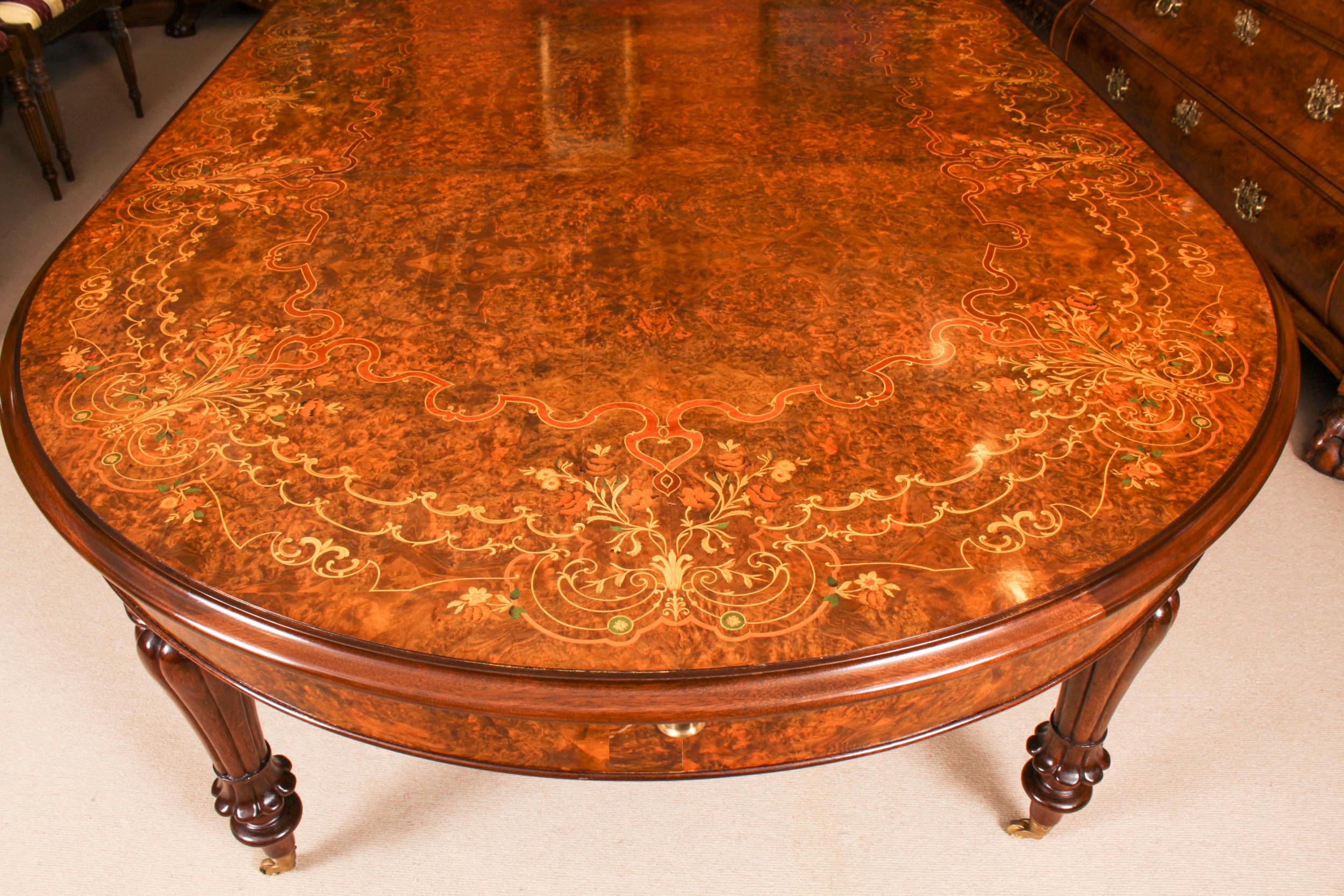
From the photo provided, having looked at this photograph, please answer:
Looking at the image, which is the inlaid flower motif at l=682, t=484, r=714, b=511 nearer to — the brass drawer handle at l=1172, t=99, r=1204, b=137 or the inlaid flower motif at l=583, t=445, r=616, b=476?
the inlaid flower motif at l=583, t=445, r=616, b=476

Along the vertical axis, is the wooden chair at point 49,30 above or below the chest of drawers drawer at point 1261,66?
below

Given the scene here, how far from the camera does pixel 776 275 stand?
5.01 feet

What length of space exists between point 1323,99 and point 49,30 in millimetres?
4066

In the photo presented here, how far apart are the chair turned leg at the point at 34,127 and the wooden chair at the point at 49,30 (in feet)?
0.17

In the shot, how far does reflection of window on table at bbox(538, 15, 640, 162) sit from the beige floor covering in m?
1.21

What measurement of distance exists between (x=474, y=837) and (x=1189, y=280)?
150cm

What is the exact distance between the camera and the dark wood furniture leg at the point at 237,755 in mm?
1262

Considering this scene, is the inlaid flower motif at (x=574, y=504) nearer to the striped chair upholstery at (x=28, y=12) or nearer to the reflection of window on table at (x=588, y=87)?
the reflection of window on table at (x=588, y=87)

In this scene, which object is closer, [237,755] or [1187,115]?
[237,755]

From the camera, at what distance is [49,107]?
3.46m

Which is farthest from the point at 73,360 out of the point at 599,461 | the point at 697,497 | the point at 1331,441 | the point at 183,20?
the point at 183,20

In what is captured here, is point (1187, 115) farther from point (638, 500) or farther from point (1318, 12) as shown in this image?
point (638, 500)

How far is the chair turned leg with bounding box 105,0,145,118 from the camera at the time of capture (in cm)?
397

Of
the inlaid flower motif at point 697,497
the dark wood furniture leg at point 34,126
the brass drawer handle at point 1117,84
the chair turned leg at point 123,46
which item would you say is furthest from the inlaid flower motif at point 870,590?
the chair turned leg at point 123,46
